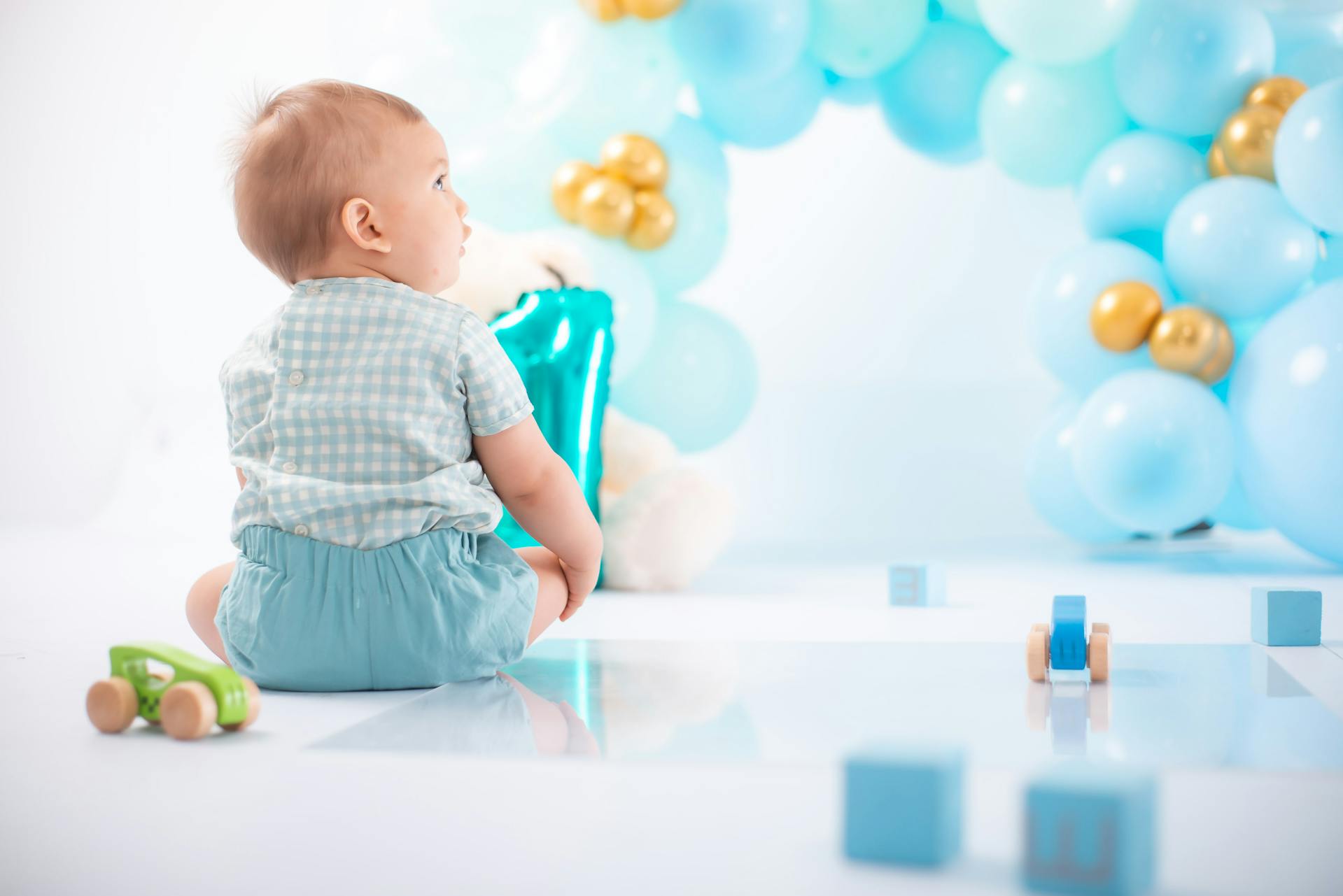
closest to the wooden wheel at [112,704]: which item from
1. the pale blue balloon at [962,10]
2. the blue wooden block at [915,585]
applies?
the blue wooden block at [915,585]

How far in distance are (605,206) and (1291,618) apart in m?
1.12

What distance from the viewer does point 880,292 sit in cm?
290

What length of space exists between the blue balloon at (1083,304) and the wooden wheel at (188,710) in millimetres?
1546

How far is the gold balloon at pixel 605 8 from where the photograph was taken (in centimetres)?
197

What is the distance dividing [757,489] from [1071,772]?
7.55 feet

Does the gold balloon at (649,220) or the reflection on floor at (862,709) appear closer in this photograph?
the reflection on floor at (862,709)

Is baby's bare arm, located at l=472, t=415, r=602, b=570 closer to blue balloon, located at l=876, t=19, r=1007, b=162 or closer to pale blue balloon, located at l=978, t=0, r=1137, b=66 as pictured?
pale blue balloon, located at l=978, t=0, r=1137, b=66

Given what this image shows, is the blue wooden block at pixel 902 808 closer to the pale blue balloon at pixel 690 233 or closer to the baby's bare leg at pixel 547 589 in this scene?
the baby's bare leg at pixel 547 589

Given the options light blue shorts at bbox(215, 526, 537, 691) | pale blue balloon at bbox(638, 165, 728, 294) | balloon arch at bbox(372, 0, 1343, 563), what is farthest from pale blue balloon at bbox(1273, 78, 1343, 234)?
light blue shorts at bbox(215, 526, 537, 691)

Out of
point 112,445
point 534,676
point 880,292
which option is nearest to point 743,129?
point 880,292

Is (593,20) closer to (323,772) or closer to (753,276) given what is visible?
(753,276)

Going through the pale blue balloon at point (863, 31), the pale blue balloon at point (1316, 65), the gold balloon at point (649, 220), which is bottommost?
the gold balloon at point (649, 220)

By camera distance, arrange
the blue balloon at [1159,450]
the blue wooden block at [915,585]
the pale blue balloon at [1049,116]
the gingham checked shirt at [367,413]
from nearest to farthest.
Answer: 1. the gingham checked shirt at [367,413]
2. the blue wooden block at [915,585]
3. the blue balloon at [1159,450]
4. the pale blue balloon at [1049,116]

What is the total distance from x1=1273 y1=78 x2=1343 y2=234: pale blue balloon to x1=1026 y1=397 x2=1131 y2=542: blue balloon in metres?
0.53
